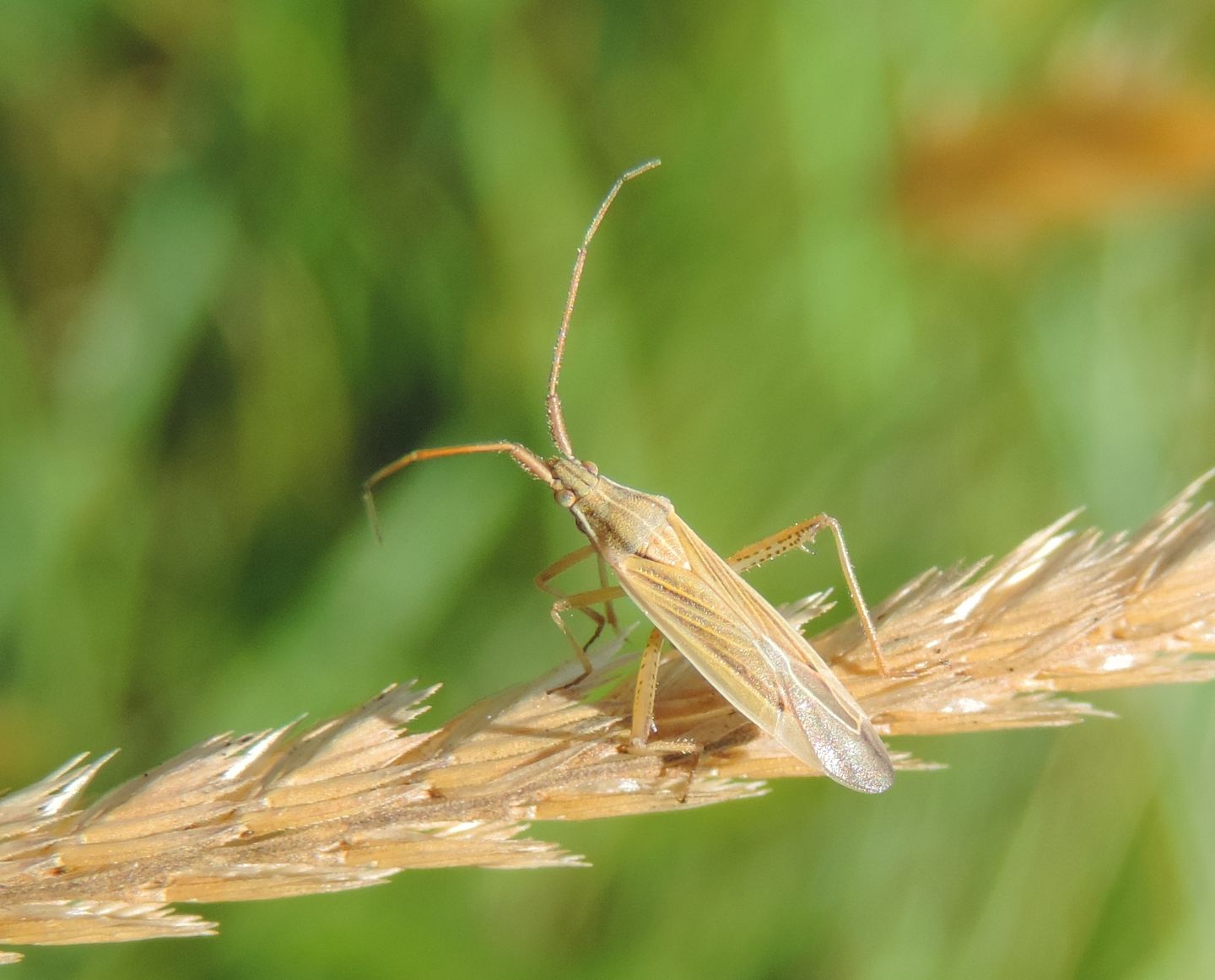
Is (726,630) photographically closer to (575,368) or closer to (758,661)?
(758,661)

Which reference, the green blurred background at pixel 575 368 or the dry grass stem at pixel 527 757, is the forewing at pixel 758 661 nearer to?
the dry grass stem at pixel 527 757

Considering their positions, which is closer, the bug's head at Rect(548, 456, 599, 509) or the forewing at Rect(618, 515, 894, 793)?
the forewing at Rect(618, 515, 894, 793)

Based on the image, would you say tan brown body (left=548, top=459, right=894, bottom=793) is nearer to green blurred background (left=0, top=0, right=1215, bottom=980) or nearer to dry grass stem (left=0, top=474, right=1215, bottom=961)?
dry grass stem (left=0, top=474, right=1215, bottom=961)

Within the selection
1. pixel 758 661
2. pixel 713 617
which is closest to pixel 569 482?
pixel 713 617

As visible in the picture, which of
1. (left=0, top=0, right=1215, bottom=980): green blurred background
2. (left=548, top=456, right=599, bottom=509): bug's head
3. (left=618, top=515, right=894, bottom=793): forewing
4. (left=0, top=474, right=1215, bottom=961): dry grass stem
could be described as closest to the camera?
(left=0, top=474, right=1215, bottom=961): dry grass stem

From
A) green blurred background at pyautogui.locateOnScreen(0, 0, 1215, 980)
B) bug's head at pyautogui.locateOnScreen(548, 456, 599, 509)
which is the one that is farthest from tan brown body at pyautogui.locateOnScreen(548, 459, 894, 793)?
green blurred background at pyautogui.locateOnScreen(0, 0, 1215, 980)

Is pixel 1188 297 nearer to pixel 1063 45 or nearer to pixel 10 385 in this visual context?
pixel 1063 45
